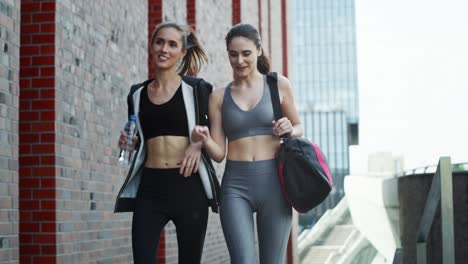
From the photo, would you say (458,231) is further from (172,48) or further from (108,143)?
(172,48)

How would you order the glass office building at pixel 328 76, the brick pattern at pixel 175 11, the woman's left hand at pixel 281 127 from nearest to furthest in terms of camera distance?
1. the woman's left hand at pixel 281 127
2. the brick pattern at pixel 175 11
3. the glass office building at pixel 328 76

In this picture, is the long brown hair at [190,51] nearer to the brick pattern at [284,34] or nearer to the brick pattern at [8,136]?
the brick pattern at [8,136]

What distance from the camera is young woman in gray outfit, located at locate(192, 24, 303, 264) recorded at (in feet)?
13.5

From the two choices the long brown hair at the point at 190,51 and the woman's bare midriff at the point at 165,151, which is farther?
the long brown hair at the point at 190,51

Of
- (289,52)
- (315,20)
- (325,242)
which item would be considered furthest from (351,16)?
(289,52)

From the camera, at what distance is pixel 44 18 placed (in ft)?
18.3

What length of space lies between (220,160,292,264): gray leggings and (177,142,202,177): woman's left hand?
22 centimetres

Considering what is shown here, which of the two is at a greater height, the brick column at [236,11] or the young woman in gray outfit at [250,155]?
the brick column at [236,11]

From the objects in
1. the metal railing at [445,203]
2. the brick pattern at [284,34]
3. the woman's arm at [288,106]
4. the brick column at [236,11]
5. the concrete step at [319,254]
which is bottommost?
the concrete step at [319,254]

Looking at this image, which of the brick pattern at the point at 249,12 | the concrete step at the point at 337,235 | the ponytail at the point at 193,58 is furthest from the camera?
the concrete step at the point at 337,235

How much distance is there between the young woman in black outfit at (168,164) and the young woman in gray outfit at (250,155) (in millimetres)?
162

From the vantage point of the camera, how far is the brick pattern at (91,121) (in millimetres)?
5672

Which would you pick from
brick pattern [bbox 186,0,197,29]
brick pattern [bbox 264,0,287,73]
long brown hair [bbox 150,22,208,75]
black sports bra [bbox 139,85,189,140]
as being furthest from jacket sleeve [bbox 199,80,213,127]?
brick pattern [bbox 264,0,287,73]

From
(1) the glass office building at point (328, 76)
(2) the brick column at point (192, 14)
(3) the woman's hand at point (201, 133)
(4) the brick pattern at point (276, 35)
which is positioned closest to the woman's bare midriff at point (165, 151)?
(3) the woman's hand at point (201, 133)
